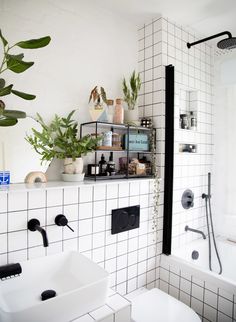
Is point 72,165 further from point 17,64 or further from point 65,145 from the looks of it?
point 17,64

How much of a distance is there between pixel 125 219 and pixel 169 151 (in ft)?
2.16

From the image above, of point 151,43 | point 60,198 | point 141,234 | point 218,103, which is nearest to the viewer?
point 60,198

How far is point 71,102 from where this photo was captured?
64.7 inches

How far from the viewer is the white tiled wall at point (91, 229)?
120 cm

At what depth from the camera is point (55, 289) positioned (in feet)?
3.88

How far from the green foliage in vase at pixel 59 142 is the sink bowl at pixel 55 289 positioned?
1.97 feet

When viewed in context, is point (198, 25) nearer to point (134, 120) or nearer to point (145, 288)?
point (134, 120)

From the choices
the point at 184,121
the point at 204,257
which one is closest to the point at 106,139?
the point at 184,121

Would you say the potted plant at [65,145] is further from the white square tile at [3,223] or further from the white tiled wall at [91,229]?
the white square tile at [3,223]

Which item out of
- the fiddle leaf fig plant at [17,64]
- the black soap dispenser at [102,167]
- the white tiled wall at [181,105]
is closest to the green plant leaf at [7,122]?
the fiddle leaf fig plant at [17,64]

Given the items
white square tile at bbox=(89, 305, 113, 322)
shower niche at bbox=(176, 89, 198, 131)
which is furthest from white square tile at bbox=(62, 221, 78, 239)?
shower niche at bbox=(176, 89, 198, 131)

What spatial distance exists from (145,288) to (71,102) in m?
1.54

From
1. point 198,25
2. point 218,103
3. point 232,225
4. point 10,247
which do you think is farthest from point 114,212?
point 198,25

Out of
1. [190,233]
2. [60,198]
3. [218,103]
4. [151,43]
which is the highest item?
[151,43]
